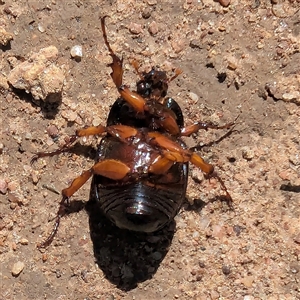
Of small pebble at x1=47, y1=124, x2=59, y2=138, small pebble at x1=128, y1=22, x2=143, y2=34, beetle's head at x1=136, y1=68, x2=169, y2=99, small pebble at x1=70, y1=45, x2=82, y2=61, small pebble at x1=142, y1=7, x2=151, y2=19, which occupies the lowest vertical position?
small pebble at x1=47, y1=124, x2=59, y2=138

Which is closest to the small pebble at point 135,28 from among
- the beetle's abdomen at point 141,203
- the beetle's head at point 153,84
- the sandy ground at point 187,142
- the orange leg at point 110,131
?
the sandy ground at point 187,142

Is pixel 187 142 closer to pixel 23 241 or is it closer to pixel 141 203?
pixel 141 203

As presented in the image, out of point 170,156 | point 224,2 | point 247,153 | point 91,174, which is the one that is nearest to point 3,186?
point 91,174

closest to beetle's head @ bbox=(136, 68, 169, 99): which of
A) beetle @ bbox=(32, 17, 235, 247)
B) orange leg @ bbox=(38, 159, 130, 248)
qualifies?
beetle @ bbox=(32, 17, 235, 247)

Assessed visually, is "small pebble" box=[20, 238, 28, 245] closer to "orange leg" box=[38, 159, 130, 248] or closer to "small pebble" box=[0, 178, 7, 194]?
"orange leg" box=[38, 159, 130, 248]

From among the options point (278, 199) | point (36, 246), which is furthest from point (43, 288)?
point (278, 199)

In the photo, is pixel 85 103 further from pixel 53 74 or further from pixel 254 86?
pixel 254 86
